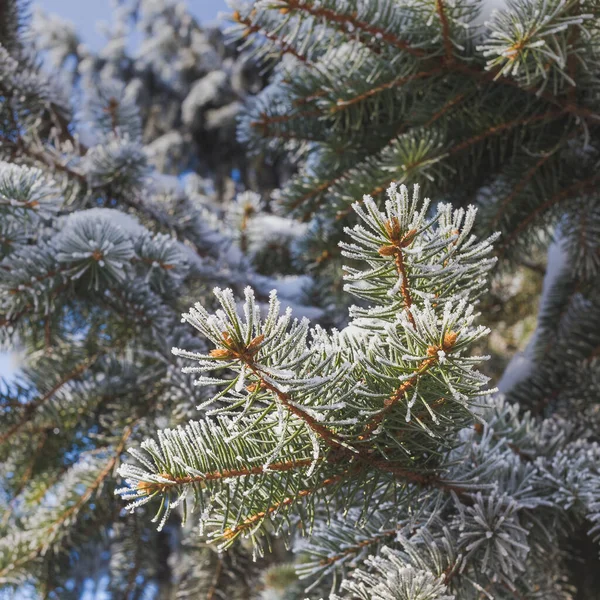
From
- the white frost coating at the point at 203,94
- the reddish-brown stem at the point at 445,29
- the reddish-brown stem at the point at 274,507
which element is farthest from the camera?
the white frost coating at the point at 203,94

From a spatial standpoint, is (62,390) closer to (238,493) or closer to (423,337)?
(238,493)

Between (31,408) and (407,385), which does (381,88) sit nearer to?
(407,385)

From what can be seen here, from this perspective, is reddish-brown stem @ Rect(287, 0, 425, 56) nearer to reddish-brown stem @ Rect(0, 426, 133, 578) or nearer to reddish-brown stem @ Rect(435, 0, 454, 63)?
reddish-brown stem @ Rect(435, 0, 454, 63)

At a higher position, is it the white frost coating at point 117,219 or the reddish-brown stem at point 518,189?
the white frost coating at point 117,219

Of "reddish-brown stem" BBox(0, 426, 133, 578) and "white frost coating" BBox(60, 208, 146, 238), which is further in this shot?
"reddish-brown stem" BBox(0, 426, 133, 578)

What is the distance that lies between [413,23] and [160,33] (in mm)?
4858

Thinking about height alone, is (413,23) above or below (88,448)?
above

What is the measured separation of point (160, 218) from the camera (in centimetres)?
118

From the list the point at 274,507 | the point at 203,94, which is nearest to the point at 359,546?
the point at 274,507

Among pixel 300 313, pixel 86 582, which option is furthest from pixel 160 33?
pixel 300 313

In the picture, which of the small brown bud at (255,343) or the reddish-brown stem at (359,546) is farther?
the reddish-brown stem at (359,546)

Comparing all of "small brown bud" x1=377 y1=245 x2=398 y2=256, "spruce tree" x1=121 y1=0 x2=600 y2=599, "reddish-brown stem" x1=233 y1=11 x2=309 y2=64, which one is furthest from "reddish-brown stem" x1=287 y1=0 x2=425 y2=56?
"small brown bud" x1=377 y1=245 x2=398 y2=256

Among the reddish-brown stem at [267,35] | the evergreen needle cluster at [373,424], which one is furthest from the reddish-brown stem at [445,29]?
the evergreen needle cluster at [373,424]

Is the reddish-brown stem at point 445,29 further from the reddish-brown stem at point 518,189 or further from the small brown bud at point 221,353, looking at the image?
the small brown bud at point 221,353
